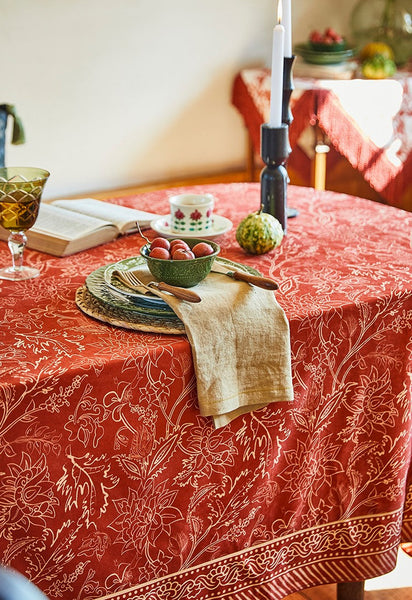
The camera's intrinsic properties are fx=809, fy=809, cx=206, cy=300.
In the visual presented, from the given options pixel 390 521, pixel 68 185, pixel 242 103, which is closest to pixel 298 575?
pixel 390 521

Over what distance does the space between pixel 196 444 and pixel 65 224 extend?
62 cm

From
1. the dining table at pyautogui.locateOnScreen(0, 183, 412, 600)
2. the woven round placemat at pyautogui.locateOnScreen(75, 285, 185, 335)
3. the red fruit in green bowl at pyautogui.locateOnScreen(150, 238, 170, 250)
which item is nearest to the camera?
the dining table at pyautogui.locateOnScreen(0, 183, 412, 600)

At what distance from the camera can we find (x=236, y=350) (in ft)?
3.70

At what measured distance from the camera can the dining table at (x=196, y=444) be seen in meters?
1.03

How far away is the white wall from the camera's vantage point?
275 cm

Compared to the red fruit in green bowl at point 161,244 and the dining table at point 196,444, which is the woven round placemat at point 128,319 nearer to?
the dining table at point 196,444

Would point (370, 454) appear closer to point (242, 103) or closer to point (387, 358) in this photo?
point (387, 358)

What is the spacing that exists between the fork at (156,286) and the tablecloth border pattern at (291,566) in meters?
0.40

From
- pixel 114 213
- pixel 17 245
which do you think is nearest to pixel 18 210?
pixel 17 245

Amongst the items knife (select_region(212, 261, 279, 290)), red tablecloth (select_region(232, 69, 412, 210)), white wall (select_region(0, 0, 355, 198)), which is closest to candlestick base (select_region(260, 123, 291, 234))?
knife (select_region(212, 261, 279, 290))

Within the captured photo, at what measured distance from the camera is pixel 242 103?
3262 millimetres

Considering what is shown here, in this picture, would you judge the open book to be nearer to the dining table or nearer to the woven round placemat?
the dining table

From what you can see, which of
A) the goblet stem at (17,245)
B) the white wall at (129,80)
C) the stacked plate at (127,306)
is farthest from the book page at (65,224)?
the white wall at (129,80)

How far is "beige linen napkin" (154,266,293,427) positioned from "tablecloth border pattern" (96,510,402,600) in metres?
0.24
